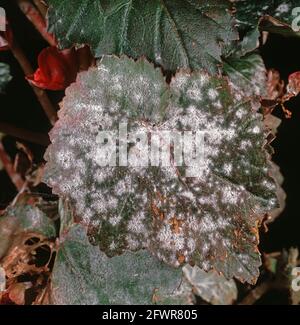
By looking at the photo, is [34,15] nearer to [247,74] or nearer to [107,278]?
[247,74]

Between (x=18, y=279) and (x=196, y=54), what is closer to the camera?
(x=196, y=54)

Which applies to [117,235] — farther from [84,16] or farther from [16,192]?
[16,192]

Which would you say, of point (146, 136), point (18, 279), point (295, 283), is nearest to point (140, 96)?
point (146, 136)

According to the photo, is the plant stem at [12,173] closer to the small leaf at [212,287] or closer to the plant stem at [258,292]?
the small leaf at [212,287]

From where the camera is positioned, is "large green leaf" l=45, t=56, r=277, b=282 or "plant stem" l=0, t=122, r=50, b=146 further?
"plant stem" l=0, t=122, r=50, b=146
